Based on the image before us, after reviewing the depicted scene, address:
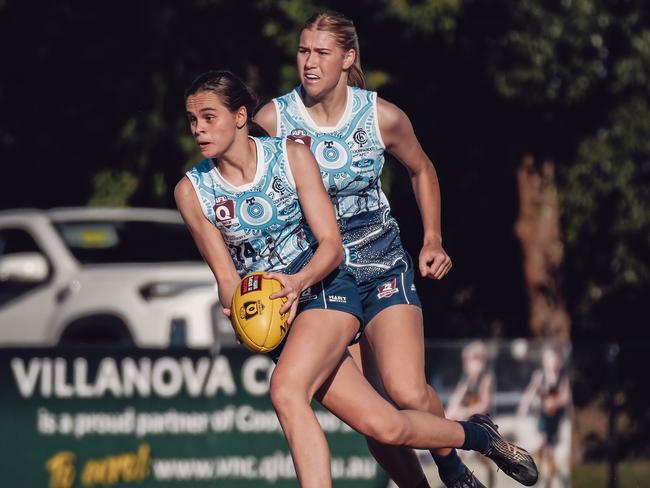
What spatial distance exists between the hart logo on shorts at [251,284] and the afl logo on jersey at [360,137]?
96 centimetres

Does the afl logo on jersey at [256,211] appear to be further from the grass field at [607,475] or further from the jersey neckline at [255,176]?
the grass field at [607,475]

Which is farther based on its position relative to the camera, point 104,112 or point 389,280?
point 104,112

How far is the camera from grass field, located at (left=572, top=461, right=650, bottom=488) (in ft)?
42.2

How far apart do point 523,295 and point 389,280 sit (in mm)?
14570

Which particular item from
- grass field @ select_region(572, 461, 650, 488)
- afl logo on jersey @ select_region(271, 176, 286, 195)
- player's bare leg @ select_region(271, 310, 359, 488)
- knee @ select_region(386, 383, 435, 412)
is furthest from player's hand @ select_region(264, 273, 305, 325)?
grass field @ select_region(572, 461, 650, 488)

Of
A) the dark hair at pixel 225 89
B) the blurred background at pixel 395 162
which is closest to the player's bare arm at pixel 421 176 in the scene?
the dark hair at pixel 225 89

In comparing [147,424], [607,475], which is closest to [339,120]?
[147,424]

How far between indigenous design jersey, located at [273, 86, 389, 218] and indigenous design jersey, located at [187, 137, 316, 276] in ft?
1.14

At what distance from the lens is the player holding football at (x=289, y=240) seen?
654cm

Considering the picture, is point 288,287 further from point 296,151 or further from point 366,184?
point 366,184

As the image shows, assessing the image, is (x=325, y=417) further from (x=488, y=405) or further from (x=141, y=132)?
(x=141, y=132)

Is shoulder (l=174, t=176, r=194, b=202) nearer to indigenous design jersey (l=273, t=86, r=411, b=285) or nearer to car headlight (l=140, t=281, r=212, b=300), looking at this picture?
indigenous design jersey (l=273, t=86, r=411, b=285)

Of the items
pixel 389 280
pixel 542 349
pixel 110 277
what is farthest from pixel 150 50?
pixel 389 280

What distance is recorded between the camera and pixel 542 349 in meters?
12.7
